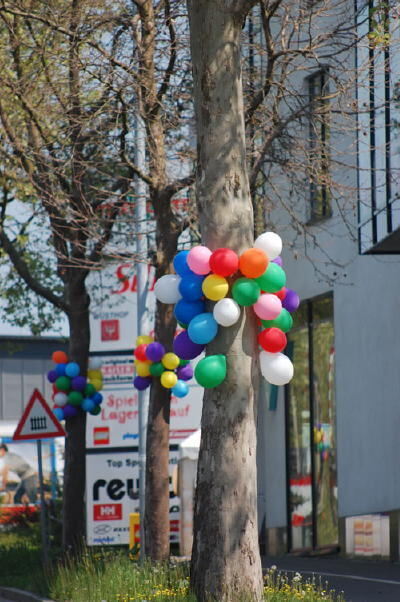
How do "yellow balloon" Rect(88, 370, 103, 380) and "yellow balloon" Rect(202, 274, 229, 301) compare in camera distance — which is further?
"yellow balloon" Rect(88, 370, 103, 380)

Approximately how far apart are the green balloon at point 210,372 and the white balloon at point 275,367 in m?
0.39

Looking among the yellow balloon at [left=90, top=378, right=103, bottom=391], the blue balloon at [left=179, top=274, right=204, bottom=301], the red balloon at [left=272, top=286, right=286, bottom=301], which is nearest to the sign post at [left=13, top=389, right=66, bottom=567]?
the yellow balloon at [left=90, top=378, right=103, bottom=391]

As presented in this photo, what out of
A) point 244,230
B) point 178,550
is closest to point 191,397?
point 178,550

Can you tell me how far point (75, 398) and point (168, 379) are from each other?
11.9 ft

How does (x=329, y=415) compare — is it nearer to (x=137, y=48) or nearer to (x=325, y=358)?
(x=325, y=358)

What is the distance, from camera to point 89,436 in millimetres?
20875

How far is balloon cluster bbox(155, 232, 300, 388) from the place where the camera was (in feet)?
32.1

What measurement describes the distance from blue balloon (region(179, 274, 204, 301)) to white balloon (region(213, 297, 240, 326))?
0.92ft

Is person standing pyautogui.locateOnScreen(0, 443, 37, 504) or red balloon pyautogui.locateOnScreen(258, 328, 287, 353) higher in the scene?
red balloon pyautogui.locateOnScreen(258, 328, 287, 353)

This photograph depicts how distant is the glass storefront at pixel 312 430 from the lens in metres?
21.3

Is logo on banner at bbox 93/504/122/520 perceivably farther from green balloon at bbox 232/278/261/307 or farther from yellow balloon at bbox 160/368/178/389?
green balloon at bbox 232/278/261/307

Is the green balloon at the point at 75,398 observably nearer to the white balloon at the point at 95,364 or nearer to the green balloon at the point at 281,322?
the white balloon at the point at 95,364

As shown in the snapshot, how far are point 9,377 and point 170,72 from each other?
48.5m

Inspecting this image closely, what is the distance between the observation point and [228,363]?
991 cm
